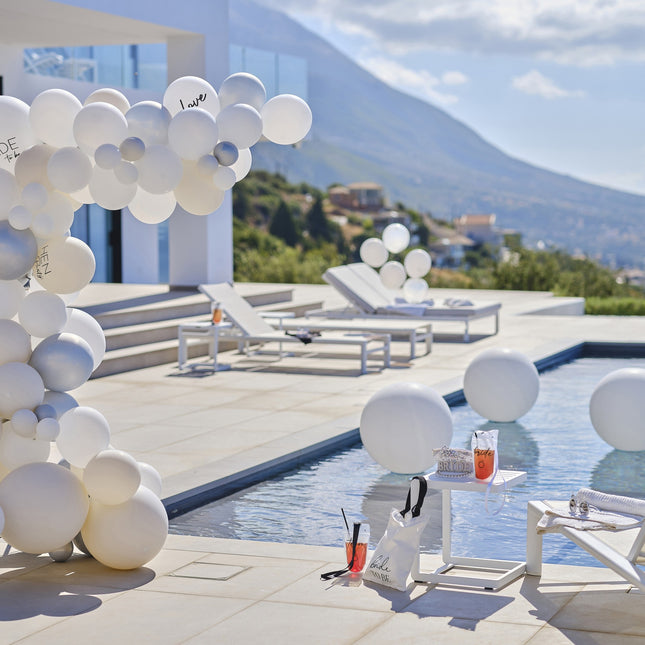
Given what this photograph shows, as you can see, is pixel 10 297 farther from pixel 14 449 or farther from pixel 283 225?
pixel 283 225

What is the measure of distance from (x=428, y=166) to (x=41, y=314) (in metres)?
147

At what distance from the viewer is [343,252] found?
6391cm

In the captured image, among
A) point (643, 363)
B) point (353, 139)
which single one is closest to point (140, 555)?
point (643, 363)

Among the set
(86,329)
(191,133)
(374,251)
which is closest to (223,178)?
(191,133)

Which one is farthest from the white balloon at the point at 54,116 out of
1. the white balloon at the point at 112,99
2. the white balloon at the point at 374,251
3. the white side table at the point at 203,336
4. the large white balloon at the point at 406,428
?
the white balloon at the point at 374,251

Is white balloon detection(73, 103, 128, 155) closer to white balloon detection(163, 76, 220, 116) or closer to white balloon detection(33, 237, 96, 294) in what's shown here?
white balloon detection(163, 76, 220, 116)

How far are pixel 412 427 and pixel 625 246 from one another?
108m

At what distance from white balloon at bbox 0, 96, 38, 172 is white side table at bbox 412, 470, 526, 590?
240 cm

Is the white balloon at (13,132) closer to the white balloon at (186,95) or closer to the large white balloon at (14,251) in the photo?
the large white balloon at (14,251)

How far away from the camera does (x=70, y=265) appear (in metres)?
4.81

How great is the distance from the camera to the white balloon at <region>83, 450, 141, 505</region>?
4.62 m

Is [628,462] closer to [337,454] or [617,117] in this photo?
[337,454]

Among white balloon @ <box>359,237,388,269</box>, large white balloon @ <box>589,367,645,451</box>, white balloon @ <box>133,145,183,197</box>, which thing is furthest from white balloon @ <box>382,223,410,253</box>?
white balloon @ <box>133,145,183,197</box>

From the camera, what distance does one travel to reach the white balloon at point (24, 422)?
15.1 feet
